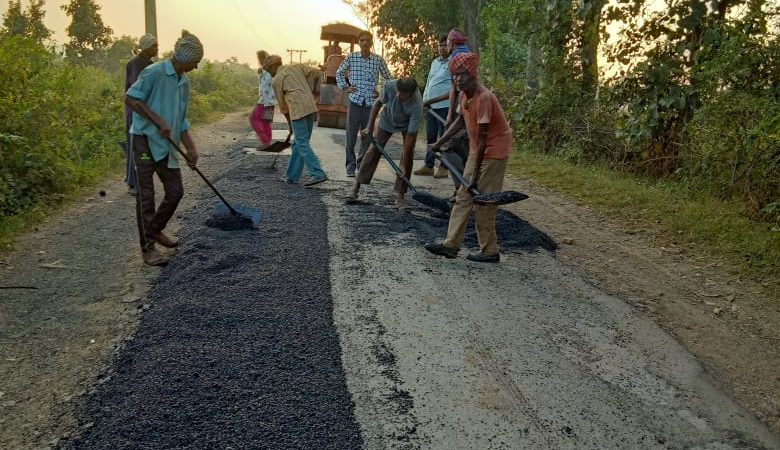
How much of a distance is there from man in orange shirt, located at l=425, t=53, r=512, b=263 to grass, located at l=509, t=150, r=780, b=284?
85.8 inches

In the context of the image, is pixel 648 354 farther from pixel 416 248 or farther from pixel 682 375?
pixel 416 248

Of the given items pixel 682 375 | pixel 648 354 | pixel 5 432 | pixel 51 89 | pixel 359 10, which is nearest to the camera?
pixel 5 432

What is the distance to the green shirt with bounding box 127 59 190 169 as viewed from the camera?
4.84 m

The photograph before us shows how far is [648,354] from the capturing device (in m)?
3.78

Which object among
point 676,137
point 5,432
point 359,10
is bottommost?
point 5,432

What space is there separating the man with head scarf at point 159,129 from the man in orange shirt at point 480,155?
2.05 meters

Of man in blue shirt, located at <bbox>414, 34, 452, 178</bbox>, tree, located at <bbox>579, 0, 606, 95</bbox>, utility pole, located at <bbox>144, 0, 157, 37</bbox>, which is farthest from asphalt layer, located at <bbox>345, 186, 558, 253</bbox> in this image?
utility pole, located at <bbox>144, 0, 157, 37</bbox>

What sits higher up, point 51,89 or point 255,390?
point 51,89

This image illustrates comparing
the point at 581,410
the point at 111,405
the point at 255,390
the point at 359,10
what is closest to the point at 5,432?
the point at 111,405

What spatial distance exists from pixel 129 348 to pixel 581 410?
2409 mm

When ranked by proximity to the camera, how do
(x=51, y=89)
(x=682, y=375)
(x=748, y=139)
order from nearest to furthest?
(x=682, y=375)
(x=748, y=139)
(x=51, y=89)

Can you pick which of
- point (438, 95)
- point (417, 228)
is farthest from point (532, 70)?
point (417, 228)

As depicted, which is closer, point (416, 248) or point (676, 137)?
point (416, 248)

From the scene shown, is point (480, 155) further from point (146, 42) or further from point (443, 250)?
point (146, 42)
